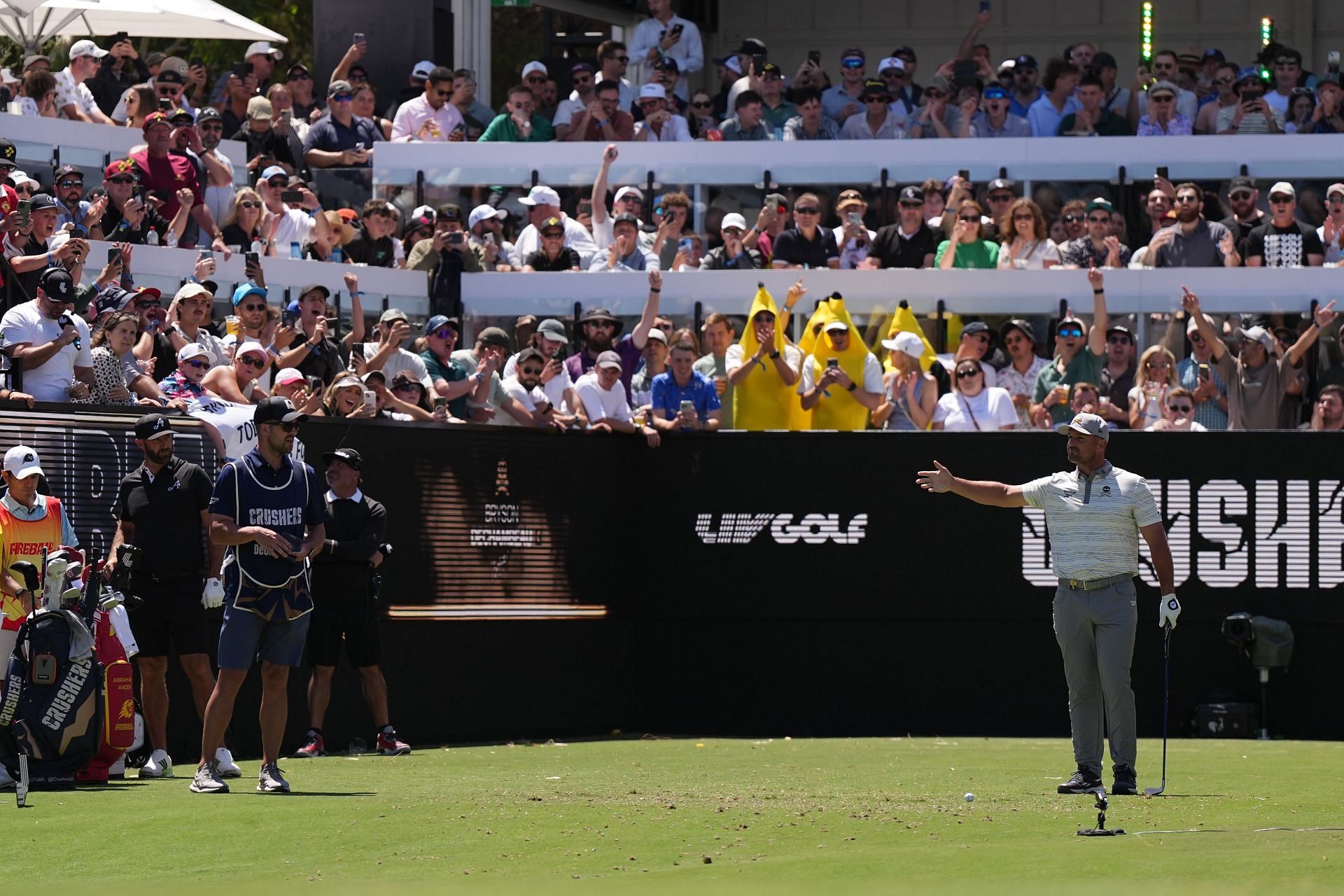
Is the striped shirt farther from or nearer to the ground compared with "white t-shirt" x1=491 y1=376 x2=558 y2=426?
nearer to the ground

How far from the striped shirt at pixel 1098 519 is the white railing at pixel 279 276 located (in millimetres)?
7721

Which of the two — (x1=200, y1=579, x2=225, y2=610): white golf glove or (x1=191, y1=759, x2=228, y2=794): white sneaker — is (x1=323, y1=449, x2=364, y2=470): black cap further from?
(x1=191, y1=759, x2=228, y2=794): white sneaker

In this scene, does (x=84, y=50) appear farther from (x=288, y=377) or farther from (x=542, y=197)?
(x=288, y=377)

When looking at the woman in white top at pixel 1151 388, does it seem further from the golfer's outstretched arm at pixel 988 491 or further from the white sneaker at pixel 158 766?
the white sneaker at pixel 158 766

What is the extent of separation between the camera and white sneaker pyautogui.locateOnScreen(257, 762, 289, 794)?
12031 mm

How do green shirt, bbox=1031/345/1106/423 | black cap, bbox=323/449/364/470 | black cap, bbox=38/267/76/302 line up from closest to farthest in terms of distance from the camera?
1. black cap, bbox=38/267/76/302
2. black cap, bbox=323/449/364/470
3. green shirt, bbox=1031/345/1106/423

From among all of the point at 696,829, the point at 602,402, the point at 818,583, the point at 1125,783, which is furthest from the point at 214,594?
the point at 818,583

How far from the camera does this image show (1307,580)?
57.3 ft

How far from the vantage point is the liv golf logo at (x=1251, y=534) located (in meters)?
17.4

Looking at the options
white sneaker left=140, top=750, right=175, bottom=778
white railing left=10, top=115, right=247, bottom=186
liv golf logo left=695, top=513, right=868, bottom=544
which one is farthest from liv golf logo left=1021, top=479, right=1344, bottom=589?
white railing left=10, top=115, right=247, bottom=186

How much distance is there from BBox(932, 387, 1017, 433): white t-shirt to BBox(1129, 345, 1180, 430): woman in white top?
1037mm

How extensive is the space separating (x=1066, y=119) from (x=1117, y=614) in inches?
455

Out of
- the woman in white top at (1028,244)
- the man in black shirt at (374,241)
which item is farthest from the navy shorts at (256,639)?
the woman in white top at (1028,244)

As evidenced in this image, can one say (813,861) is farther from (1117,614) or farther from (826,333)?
(826,333)
